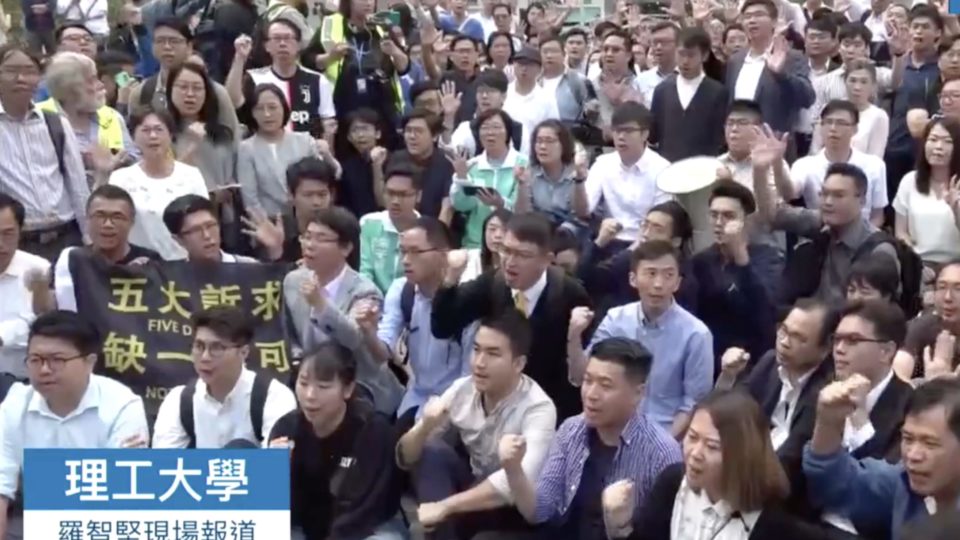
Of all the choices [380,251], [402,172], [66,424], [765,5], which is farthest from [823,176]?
[66,424]

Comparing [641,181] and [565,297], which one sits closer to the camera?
[565,297]

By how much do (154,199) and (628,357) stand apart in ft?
9.98

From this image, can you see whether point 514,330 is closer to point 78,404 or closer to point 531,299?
point 531,299

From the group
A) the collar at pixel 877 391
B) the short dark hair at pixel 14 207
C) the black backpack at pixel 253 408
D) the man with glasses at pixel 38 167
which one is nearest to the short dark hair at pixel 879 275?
the collar at pixel 877 391

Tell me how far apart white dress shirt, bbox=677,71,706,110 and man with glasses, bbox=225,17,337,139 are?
2124 millimetres

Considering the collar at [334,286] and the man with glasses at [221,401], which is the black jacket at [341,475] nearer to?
the man with glasses at [221,401]

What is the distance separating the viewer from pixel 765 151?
7664mm

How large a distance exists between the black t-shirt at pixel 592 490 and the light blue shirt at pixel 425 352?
1.25 m

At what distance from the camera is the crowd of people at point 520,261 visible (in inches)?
205

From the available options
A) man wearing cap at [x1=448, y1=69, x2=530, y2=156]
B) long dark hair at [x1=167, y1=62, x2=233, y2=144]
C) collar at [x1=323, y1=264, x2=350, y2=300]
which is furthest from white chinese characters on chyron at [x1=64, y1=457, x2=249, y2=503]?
man wearing cap at [x1=448, y1=69, x2=530, y2=156]

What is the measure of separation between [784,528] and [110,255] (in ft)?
11.4

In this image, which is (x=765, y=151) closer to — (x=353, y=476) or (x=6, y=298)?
(x=353, y=476)

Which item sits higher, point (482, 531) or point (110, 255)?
point (110, 255)

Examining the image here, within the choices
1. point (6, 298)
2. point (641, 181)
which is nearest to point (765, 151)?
point (641, 181)
